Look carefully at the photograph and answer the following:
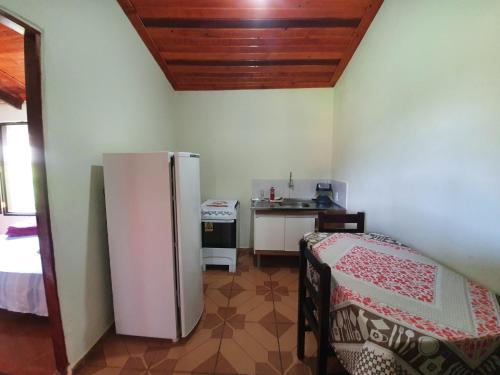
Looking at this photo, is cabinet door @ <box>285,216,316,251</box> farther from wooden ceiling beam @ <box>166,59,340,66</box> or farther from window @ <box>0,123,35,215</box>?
window @ <box>0,123,35,215</box>

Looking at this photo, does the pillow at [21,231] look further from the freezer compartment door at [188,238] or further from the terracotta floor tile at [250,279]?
the terracotta floor tile at [250,279]

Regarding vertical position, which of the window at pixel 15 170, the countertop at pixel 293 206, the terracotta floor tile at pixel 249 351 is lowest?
the terracotta floor tile at pixel 249 351

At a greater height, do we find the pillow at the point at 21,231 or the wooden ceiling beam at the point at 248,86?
the wooden ceiling beam at the point at 248,86

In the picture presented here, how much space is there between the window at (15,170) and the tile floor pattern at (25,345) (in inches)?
72.6

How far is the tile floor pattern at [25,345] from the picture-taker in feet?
4.51

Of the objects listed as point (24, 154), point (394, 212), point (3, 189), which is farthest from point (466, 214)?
point (3, 189)

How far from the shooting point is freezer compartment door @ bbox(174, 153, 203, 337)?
151cm

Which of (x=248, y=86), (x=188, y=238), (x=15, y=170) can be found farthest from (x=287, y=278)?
(x=15, y=170)

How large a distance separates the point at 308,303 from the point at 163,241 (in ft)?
3.46

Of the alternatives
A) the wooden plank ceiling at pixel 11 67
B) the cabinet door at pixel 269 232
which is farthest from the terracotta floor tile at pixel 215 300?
the wooden plank ceiling at pixel 11 67

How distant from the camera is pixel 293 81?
113 inches

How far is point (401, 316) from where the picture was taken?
727mm

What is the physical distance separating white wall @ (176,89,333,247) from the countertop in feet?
1.16

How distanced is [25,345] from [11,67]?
2584 mm
